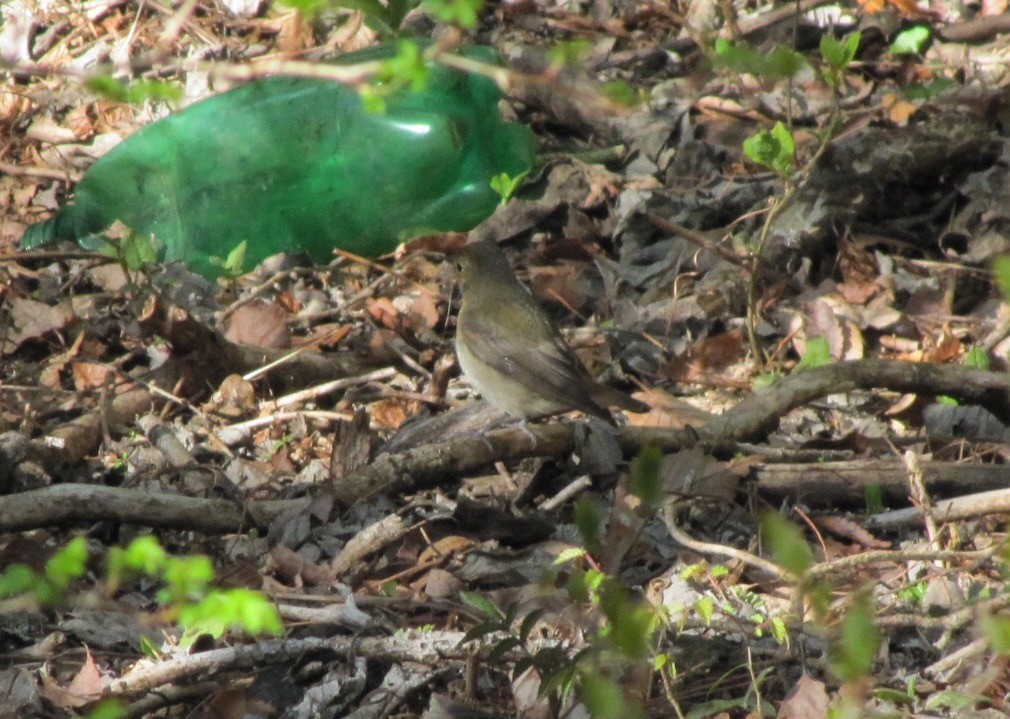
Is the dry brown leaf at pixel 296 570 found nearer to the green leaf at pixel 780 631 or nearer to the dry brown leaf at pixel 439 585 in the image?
the dry brown leaf at pixel 439 585

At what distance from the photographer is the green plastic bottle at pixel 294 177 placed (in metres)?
7.24

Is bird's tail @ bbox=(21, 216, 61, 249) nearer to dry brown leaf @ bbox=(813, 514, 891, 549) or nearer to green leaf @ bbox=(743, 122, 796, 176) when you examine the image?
green leaf @ bbox=(743, 122, 796, 176)

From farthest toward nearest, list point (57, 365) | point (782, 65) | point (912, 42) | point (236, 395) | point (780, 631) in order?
point (912, 42) → point (57, 365) → point (236, 395) → point (780, 631) → point (782, 65)

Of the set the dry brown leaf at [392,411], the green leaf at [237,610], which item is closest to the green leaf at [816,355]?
the dry brown leaf at [392,411]

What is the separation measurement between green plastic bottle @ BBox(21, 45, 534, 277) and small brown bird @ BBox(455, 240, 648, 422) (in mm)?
1129

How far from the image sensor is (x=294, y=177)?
729 cm

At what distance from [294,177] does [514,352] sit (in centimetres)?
228

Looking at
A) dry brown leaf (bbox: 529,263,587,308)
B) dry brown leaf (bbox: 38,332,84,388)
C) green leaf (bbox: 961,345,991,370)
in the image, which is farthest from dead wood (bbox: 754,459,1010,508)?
dry brown leaf (bbox: 38,332,84,388)

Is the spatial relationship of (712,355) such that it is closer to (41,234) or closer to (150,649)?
(150,649)

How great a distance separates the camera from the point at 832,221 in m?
6.57

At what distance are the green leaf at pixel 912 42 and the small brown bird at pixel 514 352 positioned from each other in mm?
3274

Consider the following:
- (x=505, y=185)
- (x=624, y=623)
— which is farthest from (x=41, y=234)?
(x=624, y=623)

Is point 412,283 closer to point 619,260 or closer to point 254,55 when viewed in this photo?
point 619,260

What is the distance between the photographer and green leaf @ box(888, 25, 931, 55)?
8016 millimetres
